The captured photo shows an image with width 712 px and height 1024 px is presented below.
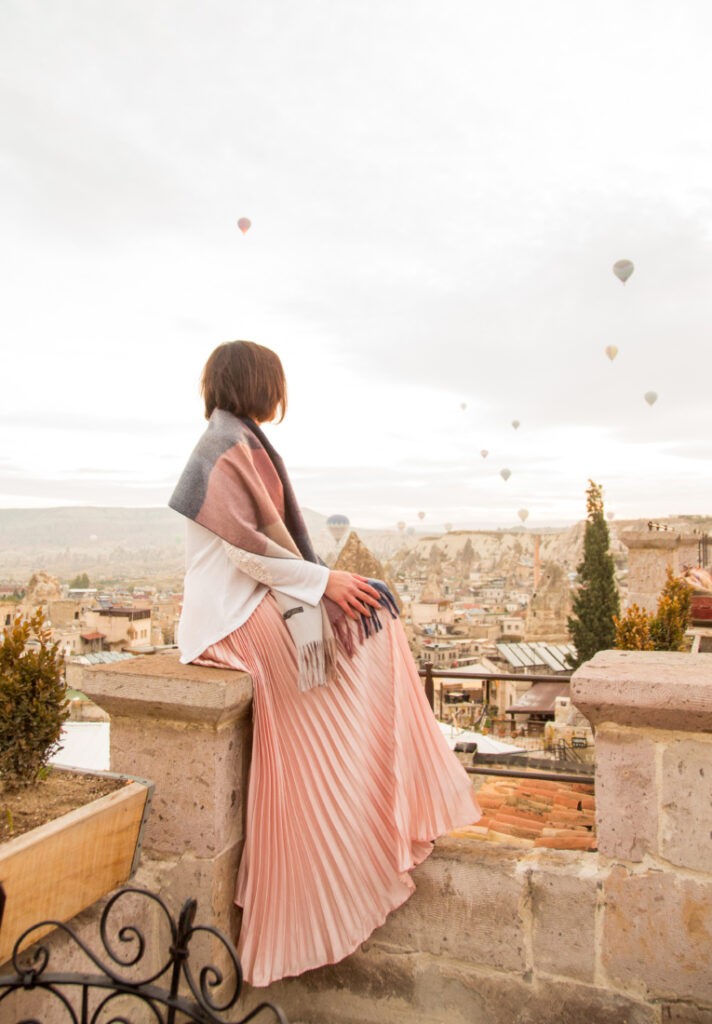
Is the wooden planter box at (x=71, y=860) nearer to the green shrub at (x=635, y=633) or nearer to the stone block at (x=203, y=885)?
the stone block at (x=203, y=885)

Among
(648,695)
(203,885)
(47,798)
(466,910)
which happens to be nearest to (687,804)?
(648,695)

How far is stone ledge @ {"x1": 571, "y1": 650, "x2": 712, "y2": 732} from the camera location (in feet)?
5.20

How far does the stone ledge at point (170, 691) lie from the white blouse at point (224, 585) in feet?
0.34

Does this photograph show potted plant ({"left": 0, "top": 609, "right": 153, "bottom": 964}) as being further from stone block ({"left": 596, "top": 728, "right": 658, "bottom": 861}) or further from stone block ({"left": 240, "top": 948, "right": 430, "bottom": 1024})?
stone block ({"left": 596, "top": 728, "right": 658, "bottom": 861})

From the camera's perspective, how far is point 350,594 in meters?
1.82

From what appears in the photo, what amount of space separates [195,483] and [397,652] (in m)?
0.68

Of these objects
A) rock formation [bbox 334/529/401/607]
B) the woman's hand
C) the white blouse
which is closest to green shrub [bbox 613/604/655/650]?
the woman's hand

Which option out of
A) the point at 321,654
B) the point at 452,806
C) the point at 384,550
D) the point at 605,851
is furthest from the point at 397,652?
the point at 384,550

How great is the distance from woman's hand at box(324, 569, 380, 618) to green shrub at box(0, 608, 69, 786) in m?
0.70

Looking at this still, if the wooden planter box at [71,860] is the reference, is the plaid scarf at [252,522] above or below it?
above

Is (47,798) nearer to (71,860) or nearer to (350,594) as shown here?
(71,860)

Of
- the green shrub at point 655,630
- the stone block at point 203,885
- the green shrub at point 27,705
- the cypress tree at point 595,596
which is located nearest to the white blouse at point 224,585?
the green shrub at point 27,705

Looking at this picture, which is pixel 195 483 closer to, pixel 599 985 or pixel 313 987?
pixel 313 987

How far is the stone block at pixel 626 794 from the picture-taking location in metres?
1.66
